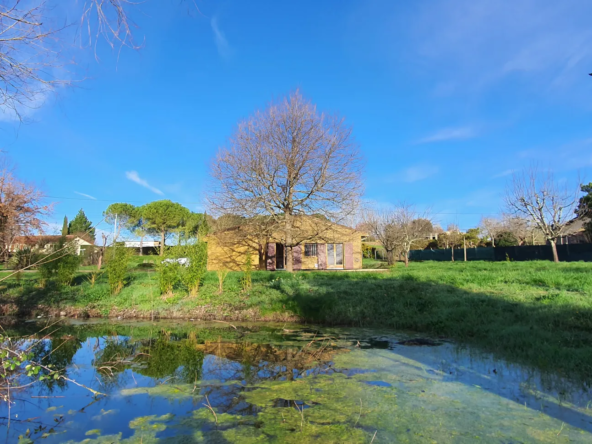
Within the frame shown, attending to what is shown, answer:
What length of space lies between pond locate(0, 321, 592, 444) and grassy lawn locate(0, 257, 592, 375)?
2.95ft

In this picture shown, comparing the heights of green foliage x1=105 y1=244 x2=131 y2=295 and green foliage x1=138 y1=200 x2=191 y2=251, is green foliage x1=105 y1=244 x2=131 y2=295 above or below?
below

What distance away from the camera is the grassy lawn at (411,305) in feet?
22.8

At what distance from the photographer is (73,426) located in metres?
3.91

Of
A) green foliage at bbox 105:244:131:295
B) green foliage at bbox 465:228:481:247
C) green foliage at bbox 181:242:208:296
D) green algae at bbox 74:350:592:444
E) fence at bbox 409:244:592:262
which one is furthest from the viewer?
Answer: green foliage at bbox 465:228:481:247

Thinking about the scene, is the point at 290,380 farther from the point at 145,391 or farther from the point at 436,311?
the point at 436,311

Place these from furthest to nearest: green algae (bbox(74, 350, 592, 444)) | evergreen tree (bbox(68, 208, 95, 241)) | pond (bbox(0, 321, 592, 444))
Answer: evergreen tree (bbox(68, 208, 95, 241)), pond (bbox(0, 321, 592, 444)), green algae (bbox(74, 350, 592, 444))

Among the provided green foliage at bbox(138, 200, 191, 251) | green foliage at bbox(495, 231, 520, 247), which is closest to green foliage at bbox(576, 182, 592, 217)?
green foliage at bbox(495, 231, 520, 247)

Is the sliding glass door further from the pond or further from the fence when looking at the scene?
the pond

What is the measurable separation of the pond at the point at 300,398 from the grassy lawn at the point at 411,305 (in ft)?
2.95

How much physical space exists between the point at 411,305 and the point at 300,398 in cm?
677

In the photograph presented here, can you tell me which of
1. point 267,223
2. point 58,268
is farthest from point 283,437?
point 267,223

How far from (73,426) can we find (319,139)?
54.8 ft

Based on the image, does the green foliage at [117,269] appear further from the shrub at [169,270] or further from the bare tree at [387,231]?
the bare tree at [387,231]

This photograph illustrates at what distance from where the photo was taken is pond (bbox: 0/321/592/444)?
11.9 feet
